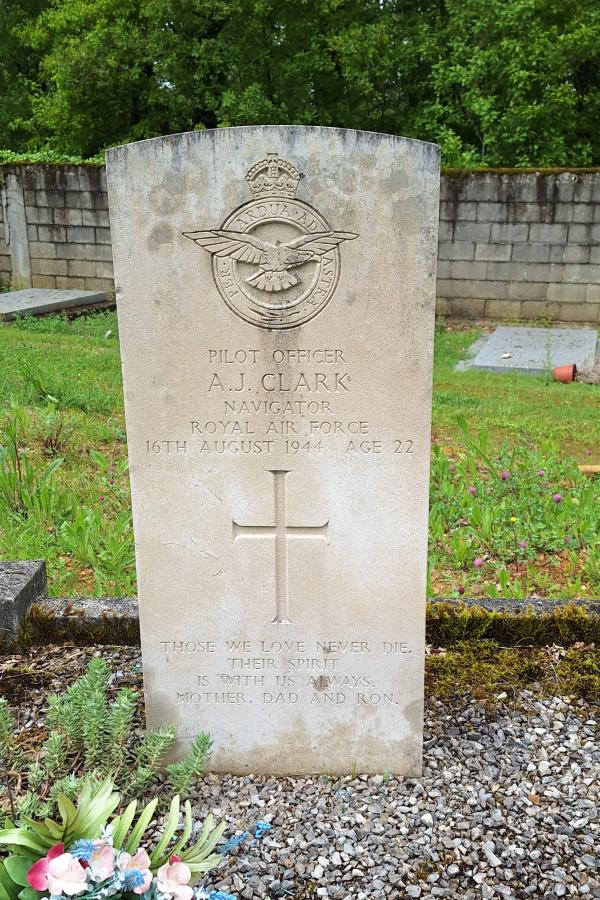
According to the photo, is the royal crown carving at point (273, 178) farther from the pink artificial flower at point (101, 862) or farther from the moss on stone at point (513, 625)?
the moss on stone at point (513, 625)

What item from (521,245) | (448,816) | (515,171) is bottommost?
(448,816)

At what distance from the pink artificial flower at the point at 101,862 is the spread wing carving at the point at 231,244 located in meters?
1.58

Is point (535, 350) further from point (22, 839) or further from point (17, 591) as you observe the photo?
point (22, 839)

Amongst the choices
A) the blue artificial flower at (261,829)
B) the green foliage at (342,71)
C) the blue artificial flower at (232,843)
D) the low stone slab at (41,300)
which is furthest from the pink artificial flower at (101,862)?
the green foliage at (342,71)

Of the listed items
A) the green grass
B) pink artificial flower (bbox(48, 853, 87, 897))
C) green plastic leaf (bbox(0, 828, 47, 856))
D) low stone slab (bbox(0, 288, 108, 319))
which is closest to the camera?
pink artificial flower (bbox(48, 853, 87, 897))

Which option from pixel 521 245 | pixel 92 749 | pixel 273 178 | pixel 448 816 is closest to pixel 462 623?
pixel 448 816

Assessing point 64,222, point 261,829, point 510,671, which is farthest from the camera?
point 64,222

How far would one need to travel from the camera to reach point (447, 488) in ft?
15.8

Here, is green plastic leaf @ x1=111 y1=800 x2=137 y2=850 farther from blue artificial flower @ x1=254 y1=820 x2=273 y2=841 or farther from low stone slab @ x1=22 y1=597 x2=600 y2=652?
low stone slab @ x1=22 y1=597 x2=600 y2=652

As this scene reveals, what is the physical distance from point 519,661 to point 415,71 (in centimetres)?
1499

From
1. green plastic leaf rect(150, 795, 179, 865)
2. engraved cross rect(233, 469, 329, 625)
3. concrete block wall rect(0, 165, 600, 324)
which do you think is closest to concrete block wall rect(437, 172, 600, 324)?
concrete block wall rect(0, 165, 600, 324)

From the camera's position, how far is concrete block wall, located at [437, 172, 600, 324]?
1112cm

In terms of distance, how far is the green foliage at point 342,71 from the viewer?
13.6 metres

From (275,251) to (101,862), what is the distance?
1.64m
